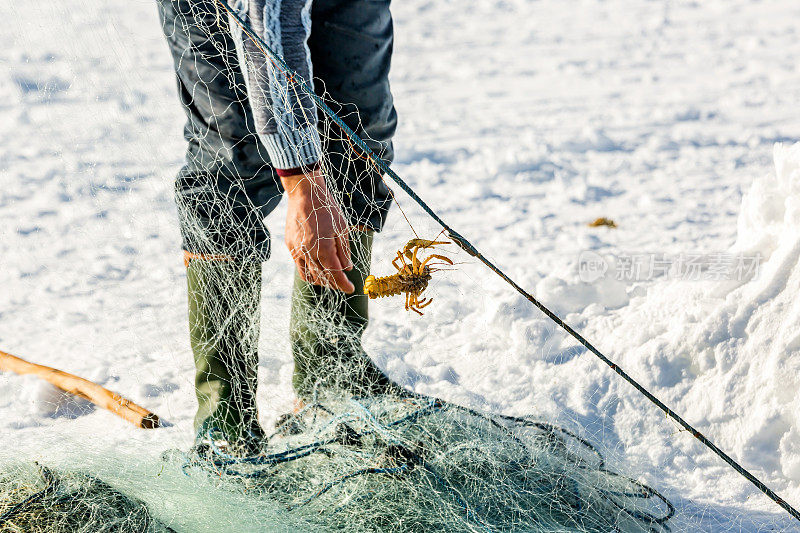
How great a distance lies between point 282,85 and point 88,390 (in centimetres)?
130

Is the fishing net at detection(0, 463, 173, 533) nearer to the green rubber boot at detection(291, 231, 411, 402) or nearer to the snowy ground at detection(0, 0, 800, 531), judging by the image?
the snowy ground at detection(0, 0, 800, 531)

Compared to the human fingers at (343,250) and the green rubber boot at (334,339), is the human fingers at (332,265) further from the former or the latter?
the green rubber boot at (334,339)

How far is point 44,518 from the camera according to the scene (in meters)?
1.45

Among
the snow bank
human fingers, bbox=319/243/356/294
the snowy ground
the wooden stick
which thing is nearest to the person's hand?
human fingers, bbox=319/243/356/294

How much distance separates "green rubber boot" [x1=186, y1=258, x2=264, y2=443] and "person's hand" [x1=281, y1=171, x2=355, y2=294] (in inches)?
12.6

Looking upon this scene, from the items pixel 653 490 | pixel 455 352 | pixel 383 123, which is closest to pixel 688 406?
pixel 653 490

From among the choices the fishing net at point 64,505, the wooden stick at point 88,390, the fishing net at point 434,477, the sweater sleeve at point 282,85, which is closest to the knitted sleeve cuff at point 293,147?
the sweater sleeve at point 282,85

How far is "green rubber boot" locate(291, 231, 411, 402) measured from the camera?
6.47 ft

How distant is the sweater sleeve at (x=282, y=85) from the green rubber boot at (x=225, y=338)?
1.45ft

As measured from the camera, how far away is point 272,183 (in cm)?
187

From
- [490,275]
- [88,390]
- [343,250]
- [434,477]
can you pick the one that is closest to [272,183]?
[343,250]

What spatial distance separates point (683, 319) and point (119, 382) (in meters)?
1.81

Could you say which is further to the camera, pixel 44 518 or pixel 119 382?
pixel 119 382

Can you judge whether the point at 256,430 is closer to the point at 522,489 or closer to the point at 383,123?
the point at 522,489
